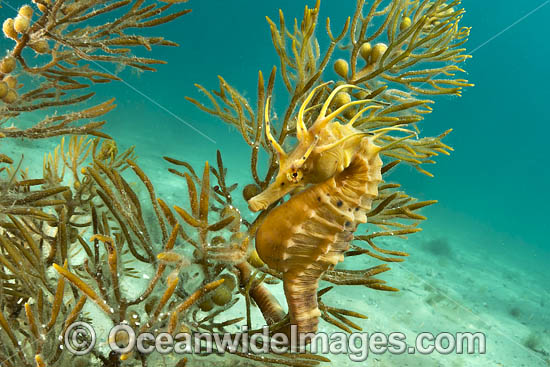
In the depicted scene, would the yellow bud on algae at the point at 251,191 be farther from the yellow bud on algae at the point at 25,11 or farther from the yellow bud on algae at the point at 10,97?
the yellow bud on algae at the point at 25,11

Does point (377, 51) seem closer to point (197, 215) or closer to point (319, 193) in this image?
point (319, 193)

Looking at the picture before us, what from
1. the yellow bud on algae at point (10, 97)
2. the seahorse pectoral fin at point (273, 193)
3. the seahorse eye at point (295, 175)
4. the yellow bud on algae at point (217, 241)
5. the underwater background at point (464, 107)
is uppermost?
the underwater background at point (464, 107)

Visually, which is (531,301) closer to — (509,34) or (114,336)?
(114,336)

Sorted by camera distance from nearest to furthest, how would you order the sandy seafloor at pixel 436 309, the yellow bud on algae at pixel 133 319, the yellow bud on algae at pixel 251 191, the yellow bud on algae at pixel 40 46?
the yellow bud on algae at pixel 133 319, the yellow bud on algae at pixel 40 46, the yellow bud on algae at pixel 251 191, the sandy seafloor at pixel 436 309

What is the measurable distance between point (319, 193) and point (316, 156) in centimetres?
20

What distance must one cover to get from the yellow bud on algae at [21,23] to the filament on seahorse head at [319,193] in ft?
5.07

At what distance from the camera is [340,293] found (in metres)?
6.70

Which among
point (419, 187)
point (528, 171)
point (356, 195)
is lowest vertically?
point (356, 195)

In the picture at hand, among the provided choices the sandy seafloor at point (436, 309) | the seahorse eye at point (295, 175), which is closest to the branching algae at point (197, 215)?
the seahorse eye at point (295, 175)

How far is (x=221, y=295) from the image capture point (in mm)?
2080

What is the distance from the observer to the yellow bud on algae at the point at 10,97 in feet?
6.30

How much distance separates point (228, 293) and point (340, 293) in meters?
5.13

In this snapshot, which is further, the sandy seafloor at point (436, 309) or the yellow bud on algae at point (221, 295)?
the sandy seafloor at point (436, 309)

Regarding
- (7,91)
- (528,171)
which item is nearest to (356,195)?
(7,91)
